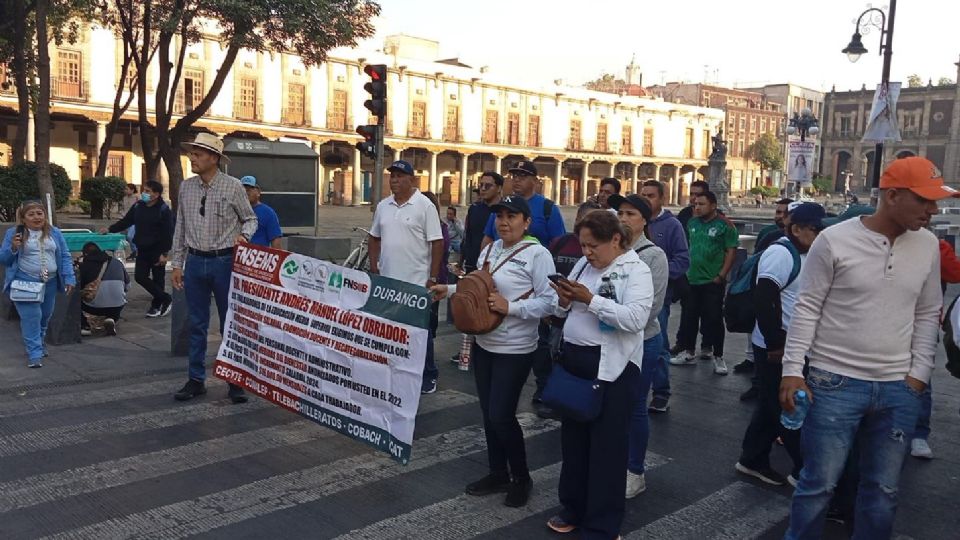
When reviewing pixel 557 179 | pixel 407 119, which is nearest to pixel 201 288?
pixel 407 119


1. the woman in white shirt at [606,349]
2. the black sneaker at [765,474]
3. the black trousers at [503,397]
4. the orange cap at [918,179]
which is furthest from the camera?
the black sneaker at [765,474]

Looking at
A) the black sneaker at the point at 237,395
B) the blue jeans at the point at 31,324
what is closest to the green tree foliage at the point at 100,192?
the blue jeans at the point at 31,324

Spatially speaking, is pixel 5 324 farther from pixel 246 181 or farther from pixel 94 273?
pixel 246 181

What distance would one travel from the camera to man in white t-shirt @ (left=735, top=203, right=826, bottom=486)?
4.42 meters

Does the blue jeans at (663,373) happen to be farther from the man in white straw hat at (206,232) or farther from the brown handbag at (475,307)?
the man in white straw hat at (206,232)

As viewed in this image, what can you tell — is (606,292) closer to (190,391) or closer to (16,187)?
(190,391)

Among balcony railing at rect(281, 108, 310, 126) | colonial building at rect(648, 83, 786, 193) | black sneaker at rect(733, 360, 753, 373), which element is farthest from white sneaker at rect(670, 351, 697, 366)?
colonial building at rect(648, 83, 786, 193)

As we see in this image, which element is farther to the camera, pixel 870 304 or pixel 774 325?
pixel 774 325

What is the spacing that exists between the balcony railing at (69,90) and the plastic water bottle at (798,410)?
38.8 metres

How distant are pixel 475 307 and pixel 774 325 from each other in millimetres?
1687

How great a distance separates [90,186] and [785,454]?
2334 centimetres

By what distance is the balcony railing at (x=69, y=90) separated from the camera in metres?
35.8

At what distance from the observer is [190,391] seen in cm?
627

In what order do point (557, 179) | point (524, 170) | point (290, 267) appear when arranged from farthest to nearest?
point (557, 179), point (524, 170), point (290, 267)
